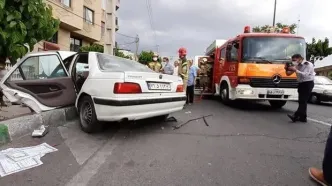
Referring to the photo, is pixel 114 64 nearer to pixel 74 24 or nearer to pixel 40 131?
pixel 40 131

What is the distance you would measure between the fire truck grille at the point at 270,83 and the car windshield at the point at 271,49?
565 mm

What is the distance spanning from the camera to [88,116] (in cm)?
530

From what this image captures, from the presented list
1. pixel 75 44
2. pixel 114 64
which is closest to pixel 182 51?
pixel 114 64

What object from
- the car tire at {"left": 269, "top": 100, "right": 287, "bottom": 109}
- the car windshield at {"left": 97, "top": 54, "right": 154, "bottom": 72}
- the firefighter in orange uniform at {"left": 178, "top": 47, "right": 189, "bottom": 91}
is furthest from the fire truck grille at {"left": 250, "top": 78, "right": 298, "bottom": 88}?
the car windshield at {"left": 97, "top": 54, "right": 154, "bottom": 72}

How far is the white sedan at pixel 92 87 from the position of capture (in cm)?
475

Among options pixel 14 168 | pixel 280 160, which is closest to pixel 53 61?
pixel 14 168

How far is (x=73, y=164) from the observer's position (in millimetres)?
3781

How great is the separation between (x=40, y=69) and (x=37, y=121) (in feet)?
3.74

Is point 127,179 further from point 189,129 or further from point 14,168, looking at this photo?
point 189,129

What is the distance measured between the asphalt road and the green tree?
68.3 inches

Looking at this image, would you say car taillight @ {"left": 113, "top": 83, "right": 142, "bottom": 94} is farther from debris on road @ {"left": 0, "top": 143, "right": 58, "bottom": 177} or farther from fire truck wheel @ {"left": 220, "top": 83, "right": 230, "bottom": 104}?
fire truck wheel @ {"left": 220, "top": 83, "right": 230, "bottom": 104}

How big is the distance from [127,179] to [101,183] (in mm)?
287

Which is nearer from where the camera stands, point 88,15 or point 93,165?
point 93,165

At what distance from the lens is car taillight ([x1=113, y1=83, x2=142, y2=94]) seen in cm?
466
